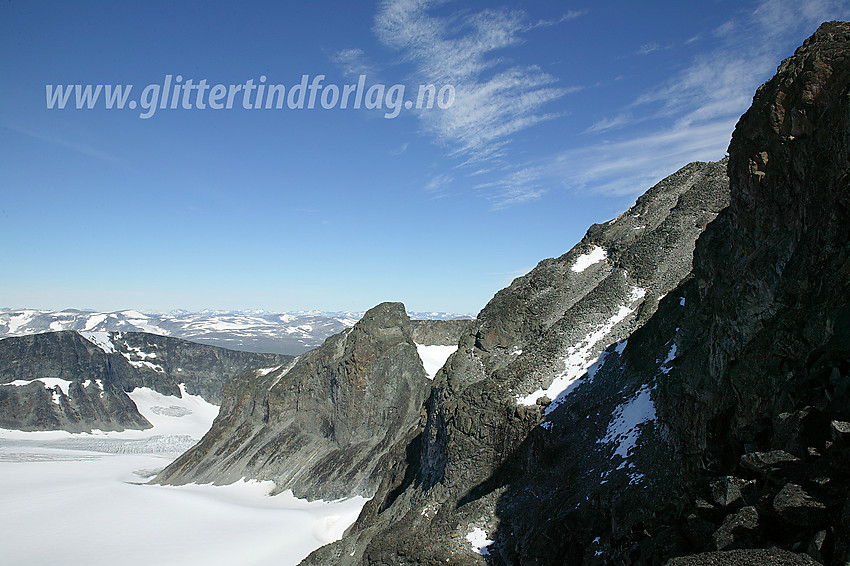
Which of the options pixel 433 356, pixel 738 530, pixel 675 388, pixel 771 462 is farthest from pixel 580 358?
pixel 433 356

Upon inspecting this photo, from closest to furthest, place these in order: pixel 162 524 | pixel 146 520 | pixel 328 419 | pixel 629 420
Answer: pixel 629 420, pixel 162 524, pixel 146 520, pixel 328 419

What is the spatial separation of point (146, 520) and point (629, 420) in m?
59.4

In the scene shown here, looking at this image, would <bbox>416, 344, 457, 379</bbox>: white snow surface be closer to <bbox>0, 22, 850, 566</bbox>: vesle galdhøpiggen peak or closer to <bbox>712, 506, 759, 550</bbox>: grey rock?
<bbox>0, 22, 850, 566</bbox>: vesle galdhøpiggen peak

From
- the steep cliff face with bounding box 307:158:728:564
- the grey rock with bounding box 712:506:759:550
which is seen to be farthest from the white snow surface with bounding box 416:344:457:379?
the grey rock with bounding box 712:506:759:550

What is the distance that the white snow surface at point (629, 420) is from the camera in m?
21.5

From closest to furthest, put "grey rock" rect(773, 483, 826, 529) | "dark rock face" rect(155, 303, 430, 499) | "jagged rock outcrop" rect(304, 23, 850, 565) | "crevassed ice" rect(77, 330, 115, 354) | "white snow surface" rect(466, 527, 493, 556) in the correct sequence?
"grey rock" rect(773, 483, 826, 529) < "jagged rock outcrop" rect(304, 23, 850, 565) < "white snow surface" rect(466, 527, 493, 556) < "dark rock face" rect(155, 303, 430, 499) < "crevassed ice" rect(77, 330, 115, 354)

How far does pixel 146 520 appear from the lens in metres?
59.4

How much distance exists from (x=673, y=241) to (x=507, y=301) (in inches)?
507

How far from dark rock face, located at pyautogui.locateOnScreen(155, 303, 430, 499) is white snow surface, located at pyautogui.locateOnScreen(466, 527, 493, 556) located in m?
39.8

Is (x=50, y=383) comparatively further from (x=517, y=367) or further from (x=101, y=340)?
(x=517, y=367)

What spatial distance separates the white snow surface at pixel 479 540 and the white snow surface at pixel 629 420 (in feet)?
22.7

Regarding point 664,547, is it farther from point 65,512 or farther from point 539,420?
point 65,512

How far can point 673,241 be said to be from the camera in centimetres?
3750

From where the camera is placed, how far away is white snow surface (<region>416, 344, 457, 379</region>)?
81725 mm
